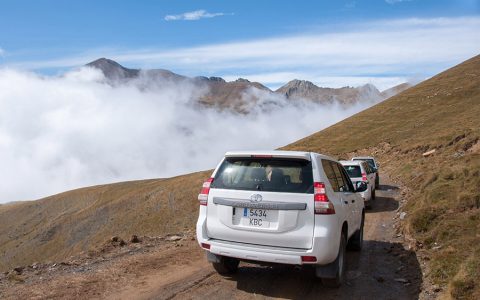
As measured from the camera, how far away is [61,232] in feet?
378

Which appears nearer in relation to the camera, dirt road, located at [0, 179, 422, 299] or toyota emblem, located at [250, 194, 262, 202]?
toyota emblem, located at [250, 194, 262, 202]

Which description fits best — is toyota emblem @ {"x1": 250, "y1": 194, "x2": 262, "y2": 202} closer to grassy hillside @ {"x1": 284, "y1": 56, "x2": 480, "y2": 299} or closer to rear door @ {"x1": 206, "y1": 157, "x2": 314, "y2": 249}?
rear door @ {"x1": 206, "y1": 157, "x2": 314, "y2": 249}

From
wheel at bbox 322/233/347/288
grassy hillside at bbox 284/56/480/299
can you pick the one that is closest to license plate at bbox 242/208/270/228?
wheel at bbox 322/233/347/288

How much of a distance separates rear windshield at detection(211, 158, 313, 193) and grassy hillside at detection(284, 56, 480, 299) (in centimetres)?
272

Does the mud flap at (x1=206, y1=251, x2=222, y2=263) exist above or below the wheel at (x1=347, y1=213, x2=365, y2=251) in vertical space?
above

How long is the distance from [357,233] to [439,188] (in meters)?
5.97

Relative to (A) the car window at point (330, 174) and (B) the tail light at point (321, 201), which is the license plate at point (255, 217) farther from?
(A) the car window at point (330, 174)

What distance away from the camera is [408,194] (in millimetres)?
20438

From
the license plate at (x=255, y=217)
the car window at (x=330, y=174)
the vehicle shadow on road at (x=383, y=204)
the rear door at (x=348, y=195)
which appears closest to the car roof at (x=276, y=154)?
the car window at (x=330, y=174)

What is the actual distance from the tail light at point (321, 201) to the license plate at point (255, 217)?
758 millimetres

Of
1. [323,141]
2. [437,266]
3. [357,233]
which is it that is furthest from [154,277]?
[323,141]

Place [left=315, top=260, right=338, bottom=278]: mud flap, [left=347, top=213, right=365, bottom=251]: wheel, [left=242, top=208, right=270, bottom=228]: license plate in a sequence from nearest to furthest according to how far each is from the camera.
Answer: [left=242, top=208, right=270, bottom=228]: license plate → [left=315, top=260, right=338, bottom=278]: mud flap → [left=347, top=213, right=365, bottom=251]: wheel

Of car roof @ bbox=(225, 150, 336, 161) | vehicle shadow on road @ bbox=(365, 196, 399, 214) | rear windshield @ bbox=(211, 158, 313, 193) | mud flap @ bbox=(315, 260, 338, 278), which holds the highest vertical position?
car roof @ bbox=(225, 150, 336, 161)

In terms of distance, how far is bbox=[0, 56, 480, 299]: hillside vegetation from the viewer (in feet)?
33.6
